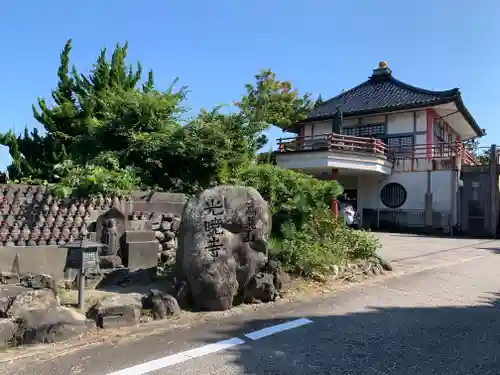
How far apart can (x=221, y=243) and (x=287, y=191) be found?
119 inches

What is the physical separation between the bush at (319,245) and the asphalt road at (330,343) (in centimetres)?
89

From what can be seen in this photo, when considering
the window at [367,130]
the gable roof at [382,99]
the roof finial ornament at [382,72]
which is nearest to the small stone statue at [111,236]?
the gable roof at [382,99]

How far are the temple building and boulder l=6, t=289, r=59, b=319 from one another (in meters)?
17.5

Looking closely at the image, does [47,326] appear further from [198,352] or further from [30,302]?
[198,352]

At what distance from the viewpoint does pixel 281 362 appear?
4.09m

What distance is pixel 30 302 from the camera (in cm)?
478

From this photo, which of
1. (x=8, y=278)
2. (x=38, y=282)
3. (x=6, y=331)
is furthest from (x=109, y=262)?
(x=6, y=331)

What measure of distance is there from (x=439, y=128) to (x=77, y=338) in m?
26.2

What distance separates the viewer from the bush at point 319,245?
7.68 meters

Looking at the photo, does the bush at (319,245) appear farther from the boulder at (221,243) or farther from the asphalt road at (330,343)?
the boulder at (221,243)

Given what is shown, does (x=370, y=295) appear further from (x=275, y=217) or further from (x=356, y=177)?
(x=356, y=177)

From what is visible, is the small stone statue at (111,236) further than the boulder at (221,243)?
Yes

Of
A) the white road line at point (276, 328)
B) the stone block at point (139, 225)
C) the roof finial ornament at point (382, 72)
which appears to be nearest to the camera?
the white road line at point (276, 328)

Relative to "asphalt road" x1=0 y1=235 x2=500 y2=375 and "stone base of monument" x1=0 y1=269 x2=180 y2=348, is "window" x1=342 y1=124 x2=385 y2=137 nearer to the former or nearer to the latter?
"asphalt road" x1=0 y1=235 x2=500 y2=375
